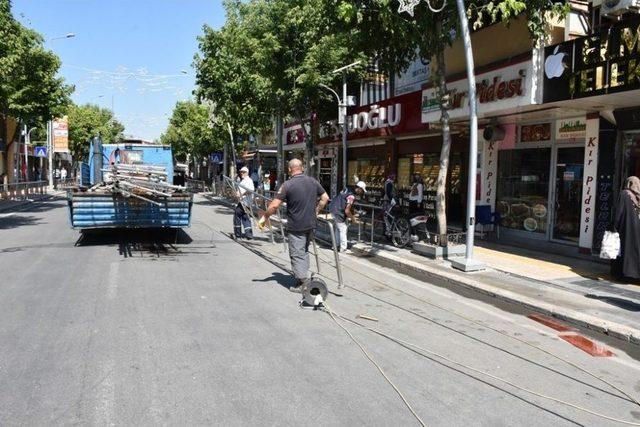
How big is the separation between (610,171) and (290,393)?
9360 millimetres

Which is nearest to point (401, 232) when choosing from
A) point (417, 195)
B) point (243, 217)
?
point (417, 195)

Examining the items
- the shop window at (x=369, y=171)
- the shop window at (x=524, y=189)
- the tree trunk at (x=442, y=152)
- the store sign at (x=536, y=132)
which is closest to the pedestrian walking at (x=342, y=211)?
the tree trunk at (x=442, y=152)

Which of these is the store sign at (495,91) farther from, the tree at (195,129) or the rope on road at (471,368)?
the tree at (195,129)

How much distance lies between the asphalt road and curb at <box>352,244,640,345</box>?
0.37m

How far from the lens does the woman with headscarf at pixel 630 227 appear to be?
8.34 m

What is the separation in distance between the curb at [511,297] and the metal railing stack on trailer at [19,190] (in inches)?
898

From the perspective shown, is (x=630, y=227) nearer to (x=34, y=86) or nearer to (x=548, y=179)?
(x=548, y=179)

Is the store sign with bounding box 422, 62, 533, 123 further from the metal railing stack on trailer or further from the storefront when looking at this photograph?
the metal railing stack on trailer

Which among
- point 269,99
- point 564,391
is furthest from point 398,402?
point 269,99

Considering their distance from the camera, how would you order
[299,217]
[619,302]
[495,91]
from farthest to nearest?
[495,91] < [619,302] < [299,217]

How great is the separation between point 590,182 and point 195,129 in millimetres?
39013

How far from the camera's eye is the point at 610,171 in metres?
10.8

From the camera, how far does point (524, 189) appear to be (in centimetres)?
1398

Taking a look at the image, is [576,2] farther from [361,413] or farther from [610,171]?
[361,413]
